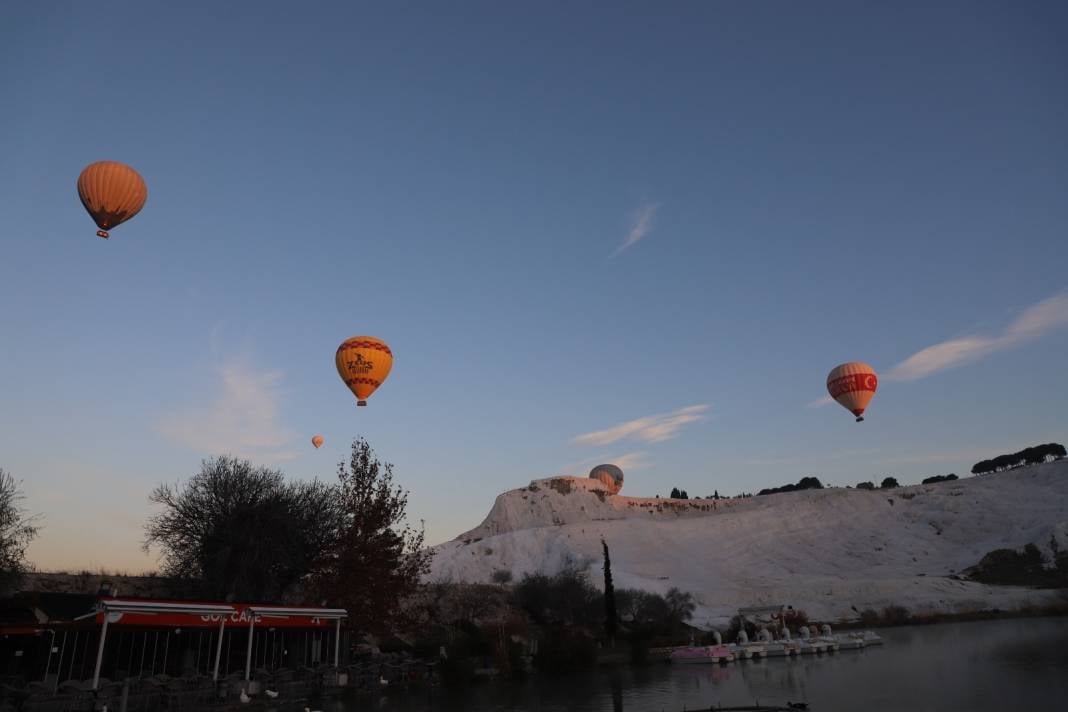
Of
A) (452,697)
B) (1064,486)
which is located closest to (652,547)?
(1064,486)

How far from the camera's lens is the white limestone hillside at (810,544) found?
72.8m

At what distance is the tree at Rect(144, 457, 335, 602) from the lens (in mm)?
35594

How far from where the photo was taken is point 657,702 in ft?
73.4

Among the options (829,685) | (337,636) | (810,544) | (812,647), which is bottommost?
(812,647)

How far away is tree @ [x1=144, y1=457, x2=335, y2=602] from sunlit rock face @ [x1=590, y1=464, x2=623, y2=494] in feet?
319

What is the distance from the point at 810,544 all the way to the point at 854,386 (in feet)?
181

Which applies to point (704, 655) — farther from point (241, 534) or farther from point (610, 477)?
point (610, 477)

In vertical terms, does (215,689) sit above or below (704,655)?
above

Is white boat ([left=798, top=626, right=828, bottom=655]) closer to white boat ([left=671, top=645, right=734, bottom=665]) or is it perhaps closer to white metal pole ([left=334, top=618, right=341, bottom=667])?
white boat ([left=671, top=645, right=734, bottom=665])

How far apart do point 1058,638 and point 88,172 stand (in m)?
52.4

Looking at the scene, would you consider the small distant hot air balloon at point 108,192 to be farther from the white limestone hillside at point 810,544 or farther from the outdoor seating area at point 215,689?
the white limestone hillside at point 810,544

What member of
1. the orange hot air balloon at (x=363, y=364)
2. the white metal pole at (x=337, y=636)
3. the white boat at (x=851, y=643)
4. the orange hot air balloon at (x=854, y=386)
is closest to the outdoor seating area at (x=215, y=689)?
the white metal pole at (x=337, y=636)

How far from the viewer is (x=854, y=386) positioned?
49438 mm

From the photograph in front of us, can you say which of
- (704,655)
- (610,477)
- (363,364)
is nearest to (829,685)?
(704,655)
